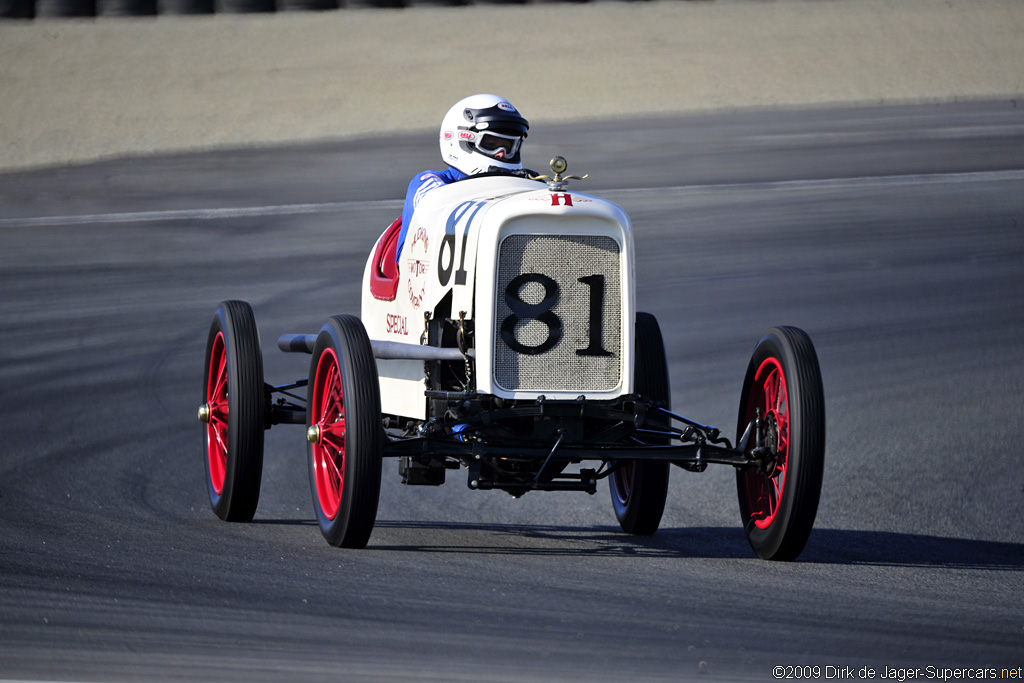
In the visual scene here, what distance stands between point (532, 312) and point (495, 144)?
4.81 ft

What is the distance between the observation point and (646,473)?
819 centimetres

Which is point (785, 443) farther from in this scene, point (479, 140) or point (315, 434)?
point (479, 140)

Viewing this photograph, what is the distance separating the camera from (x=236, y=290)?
55.0 feet

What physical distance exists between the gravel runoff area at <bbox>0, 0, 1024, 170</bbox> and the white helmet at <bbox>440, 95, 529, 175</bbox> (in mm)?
16648

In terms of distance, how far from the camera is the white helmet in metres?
8.03

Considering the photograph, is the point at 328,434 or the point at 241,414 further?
the point at 241,414

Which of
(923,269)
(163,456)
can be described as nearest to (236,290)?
(163,456)

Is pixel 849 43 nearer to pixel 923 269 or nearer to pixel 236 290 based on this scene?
pixel 923 269

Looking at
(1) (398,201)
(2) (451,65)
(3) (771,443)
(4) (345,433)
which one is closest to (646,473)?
(3) (771,443)

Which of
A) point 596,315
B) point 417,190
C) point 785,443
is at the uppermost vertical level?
point 417,190

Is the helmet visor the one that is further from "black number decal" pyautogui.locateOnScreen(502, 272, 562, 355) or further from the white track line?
the white track line

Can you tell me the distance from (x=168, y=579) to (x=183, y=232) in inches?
542

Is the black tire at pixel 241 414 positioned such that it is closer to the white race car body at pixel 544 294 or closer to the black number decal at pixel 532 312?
the white race car body at pixel 544 294

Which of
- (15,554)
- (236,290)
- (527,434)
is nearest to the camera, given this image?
(15,554)
